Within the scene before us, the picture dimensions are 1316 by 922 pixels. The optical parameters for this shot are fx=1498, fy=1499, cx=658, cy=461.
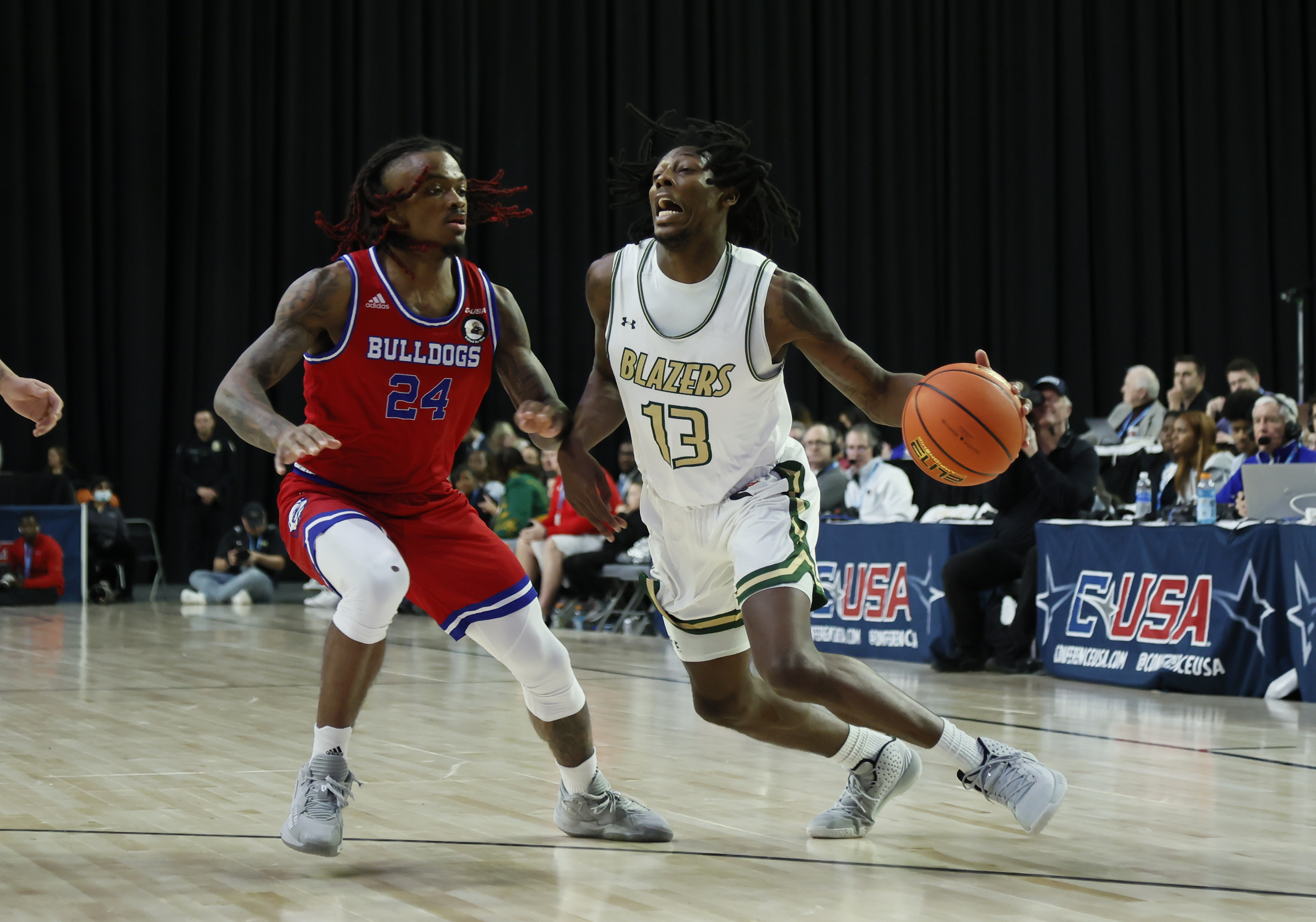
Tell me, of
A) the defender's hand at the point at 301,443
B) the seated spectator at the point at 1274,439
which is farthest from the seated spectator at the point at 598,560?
the defender's hand at the point at 301,443

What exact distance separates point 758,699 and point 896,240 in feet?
47.0

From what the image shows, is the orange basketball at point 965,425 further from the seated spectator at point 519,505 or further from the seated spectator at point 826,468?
the seated spectator at point 519,505

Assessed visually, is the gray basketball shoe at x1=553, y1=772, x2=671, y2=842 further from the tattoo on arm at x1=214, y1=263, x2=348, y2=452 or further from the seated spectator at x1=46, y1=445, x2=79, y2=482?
the seated spectator at x1=46, y1=445, x2=79, y2=482

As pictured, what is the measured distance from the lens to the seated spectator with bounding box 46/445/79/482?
→ 14352mm

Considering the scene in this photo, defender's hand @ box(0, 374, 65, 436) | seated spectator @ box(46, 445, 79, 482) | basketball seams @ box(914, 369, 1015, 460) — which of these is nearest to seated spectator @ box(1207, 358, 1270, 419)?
basketball seams @ box(914, 369, 1015, 460)

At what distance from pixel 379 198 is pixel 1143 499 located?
532cm

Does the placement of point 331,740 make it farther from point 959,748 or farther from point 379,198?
point 959,748

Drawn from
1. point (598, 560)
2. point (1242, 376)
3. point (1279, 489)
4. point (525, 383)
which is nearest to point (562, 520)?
point (598, 560)

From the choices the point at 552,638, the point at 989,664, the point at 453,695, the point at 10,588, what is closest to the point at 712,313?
the point at 552,638

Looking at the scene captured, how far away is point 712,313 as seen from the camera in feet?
12.5

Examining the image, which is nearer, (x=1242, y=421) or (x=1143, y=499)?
(x=1143, y=499)

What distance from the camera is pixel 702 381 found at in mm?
3783

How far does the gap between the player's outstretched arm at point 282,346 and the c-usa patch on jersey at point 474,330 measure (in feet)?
0.97

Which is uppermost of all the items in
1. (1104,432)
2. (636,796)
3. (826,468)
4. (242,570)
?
(1104,432)
